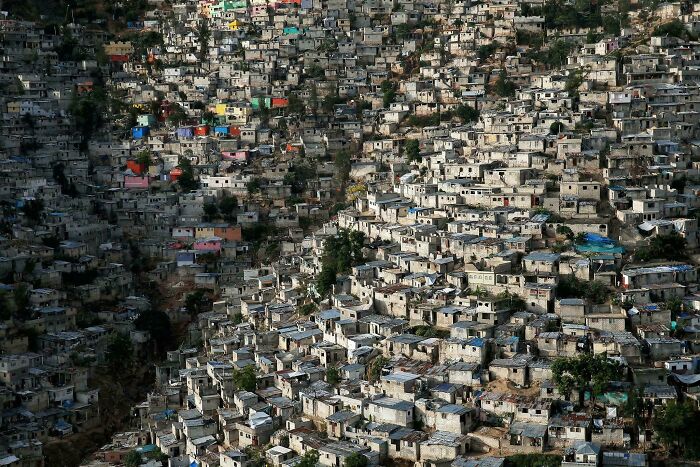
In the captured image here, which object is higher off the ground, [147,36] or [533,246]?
[147,36]

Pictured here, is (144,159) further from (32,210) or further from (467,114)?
(467,114)

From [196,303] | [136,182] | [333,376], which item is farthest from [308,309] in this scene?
[136,182]

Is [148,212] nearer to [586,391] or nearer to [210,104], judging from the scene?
[210,104]

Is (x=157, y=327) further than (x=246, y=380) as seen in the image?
Yes

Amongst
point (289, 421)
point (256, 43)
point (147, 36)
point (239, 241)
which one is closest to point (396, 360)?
point (289, 421)

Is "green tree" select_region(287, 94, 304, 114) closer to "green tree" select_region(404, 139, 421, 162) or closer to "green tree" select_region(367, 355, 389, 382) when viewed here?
"green tree" select_region(404, 139, 421, 162)

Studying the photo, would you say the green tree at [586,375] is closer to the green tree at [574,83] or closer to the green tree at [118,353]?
the green tree at [118,353]

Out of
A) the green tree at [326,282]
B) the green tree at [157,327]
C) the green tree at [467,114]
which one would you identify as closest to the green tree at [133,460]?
the green tree at [326,282]
